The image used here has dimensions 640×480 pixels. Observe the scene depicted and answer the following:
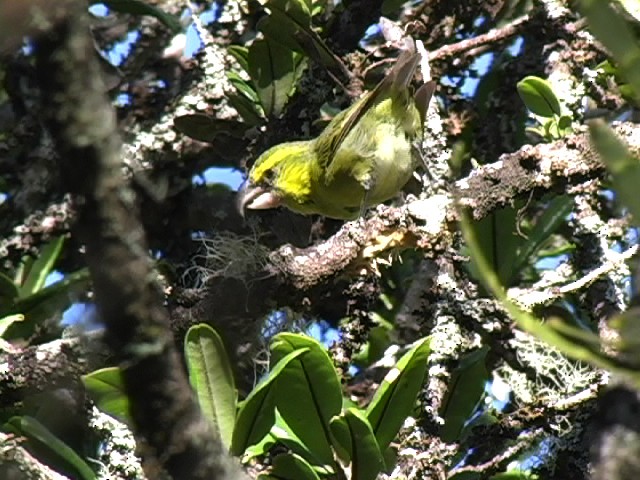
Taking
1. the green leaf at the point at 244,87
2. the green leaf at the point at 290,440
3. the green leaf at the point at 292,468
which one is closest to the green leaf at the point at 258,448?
the green leaf at the point at 290,440

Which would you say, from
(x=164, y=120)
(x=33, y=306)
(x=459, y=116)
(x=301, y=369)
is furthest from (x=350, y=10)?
(x=301, y=369)

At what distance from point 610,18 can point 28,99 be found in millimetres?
3172

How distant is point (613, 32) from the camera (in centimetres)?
100

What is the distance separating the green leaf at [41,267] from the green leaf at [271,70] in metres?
0.84

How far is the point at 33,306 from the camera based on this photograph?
134 inches

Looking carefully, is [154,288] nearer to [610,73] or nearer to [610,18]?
[610,18]

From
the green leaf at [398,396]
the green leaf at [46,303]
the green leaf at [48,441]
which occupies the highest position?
the green leaf at [46,303]

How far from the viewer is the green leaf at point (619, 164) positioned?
92cm

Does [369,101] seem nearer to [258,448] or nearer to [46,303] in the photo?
[46,303]

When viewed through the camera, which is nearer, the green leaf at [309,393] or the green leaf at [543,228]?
the green leaf at [309,393]

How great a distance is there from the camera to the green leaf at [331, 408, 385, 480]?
2201 millimetres

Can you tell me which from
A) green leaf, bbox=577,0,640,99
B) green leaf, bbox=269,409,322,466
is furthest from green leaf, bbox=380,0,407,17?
green leaf, bbox=577,0,640,99

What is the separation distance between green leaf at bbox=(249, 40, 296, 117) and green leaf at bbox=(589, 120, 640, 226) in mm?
2490

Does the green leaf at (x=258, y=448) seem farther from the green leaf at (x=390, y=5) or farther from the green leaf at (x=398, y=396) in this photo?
the green leaf at (x=390, y=5)
